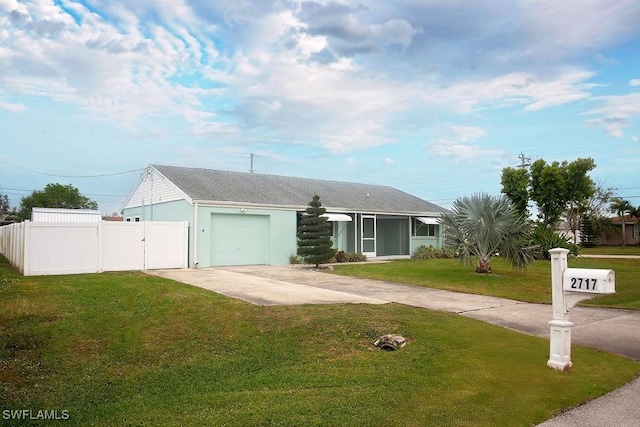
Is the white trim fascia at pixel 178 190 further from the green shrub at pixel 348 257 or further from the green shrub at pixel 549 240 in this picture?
the green shrub at pixel 549 240

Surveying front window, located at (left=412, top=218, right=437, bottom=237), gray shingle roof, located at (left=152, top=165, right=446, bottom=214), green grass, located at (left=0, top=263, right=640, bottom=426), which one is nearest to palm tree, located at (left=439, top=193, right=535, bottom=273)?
green grass, located at (left=0, top=263, right=640, bottom=426)

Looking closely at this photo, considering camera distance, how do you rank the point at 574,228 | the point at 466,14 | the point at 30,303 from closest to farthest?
the point at 30,303 < the point at 466,14 < the point at 574,228

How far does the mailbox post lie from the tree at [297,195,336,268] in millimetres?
13520

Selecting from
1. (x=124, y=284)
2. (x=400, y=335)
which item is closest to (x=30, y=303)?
(x=124, y=284)

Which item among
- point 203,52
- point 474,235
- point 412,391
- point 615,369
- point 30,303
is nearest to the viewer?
point 412,391

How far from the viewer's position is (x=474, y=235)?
16.1 metres

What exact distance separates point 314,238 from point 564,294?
13942mm

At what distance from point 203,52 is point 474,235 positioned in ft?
34.2

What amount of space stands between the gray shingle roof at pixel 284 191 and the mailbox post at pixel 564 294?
15.0 m

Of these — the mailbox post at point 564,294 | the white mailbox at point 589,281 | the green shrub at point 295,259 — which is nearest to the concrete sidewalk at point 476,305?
the mailbox post at point 564,294

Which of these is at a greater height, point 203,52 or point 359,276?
point 203,52

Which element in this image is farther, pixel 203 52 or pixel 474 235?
pixel 474 235

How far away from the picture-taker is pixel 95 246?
15562 millimetres

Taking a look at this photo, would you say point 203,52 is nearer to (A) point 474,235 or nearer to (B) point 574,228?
(A) point 474,235
